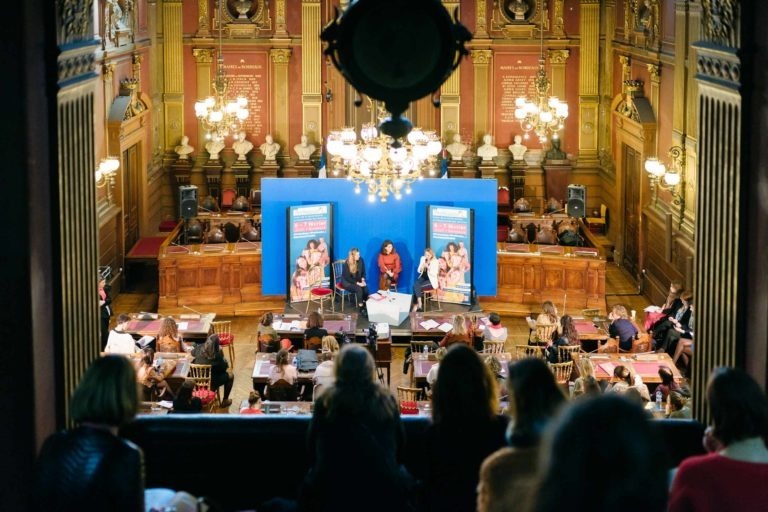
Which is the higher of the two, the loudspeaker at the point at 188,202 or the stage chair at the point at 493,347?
the loudspeaker at the point at 188,202

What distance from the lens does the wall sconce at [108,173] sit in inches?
581

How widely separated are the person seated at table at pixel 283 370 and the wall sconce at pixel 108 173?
15.4 feet

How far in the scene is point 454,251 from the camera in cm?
1490

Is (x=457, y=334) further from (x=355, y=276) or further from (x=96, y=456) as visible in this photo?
(x=96, y=456)

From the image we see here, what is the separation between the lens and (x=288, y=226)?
1494 centimetres

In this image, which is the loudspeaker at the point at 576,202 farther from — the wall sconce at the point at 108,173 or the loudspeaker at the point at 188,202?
the wall sconce at the point at 108,173

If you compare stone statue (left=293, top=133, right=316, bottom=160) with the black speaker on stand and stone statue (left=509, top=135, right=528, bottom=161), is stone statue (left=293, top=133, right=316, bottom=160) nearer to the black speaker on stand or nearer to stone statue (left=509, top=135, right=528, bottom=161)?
the black speaker on stand


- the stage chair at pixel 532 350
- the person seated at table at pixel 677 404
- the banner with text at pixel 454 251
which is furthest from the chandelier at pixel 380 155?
the person seated at table at pixel 677 404

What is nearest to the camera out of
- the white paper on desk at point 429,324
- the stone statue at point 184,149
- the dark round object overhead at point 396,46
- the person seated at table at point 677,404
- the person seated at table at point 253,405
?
the dark round object overhead at point 396,46

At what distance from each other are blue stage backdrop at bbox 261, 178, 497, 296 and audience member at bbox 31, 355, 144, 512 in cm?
1184

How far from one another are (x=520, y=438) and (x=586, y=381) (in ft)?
21.4

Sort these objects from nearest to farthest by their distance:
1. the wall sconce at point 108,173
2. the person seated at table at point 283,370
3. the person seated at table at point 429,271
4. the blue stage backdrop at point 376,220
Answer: the person seated at table at point 283,370 → the wall sconce at point 108,173 → the person seated at table at point 429,271 → the blue stage backdrop at point 376,220

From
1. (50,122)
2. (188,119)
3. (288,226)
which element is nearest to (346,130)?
(288,226)

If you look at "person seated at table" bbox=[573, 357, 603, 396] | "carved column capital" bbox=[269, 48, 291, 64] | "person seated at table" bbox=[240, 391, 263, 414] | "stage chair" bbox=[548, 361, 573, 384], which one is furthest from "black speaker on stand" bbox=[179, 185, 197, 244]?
"person seated at table" bbox=[240, 391, 263, 414]
